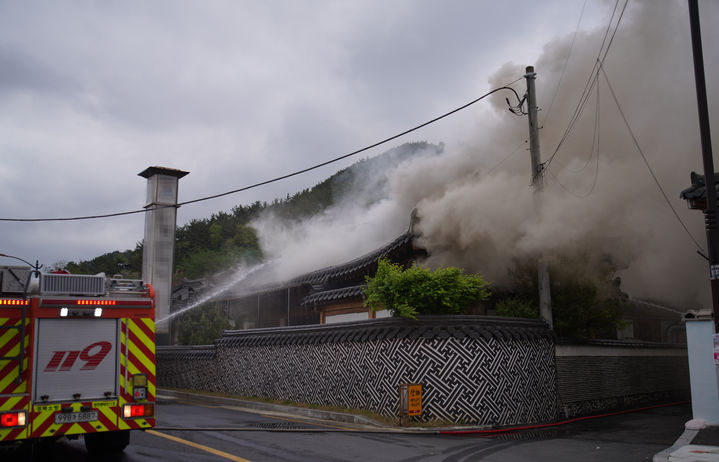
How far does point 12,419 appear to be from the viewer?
23.6 feet

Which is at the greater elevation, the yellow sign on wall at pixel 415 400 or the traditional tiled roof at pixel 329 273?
the traditional tiled roof at pixel 329 273

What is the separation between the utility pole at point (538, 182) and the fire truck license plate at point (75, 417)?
40.7 ft

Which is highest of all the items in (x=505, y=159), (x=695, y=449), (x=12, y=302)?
(x=505, y=159)

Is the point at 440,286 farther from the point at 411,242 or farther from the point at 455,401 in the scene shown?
the point at 411,242

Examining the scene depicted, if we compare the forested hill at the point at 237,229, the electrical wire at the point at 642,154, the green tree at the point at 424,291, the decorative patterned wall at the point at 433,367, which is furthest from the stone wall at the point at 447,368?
the forested hill at the point at 237,229

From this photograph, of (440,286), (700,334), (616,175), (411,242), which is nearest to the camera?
(700,334)

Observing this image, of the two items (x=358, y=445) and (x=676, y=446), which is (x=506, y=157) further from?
(x=358, y=445)

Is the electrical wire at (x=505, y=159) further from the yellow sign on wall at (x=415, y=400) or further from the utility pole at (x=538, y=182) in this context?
the yellow sign on wall at (x=415, y=400)

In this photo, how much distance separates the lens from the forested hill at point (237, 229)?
1987 inches

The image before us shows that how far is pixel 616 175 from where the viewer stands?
17.2 m

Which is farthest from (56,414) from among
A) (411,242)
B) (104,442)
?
(411,242)

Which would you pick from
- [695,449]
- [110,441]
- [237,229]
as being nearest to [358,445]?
[110,441]

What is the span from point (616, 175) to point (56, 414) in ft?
50.8

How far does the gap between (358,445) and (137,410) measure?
435 cm
